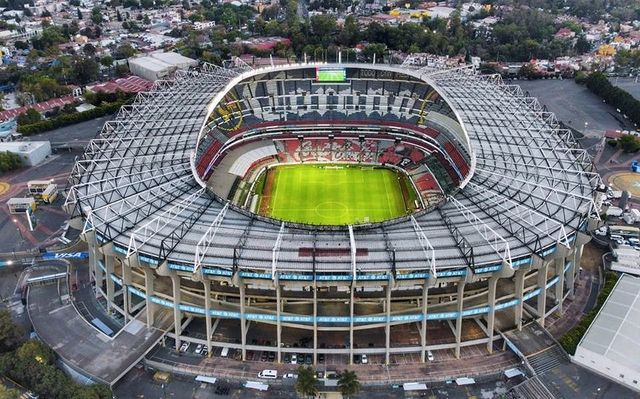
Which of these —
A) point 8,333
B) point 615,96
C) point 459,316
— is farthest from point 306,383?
point 615,96

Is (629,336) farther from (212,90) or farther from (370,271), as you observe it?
(212,90)

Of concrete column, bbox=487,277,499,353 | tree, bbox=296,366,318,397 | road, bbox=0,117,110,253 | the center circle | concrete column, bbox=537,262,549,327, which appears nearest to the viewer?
tree, bbox=296,366,318,397

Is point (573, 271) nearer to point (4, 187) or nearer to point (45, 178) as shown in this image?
point (45, 178)

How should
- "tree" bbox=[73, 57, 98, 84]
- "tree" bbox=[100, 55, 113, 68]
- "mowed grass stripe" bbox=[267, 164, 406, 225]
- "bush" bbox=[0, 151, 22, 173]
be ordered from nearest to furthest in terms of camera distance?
"mowed grass stripe" bbox=[267, 164, 406, 225]
"bush" bbox=[0, 151, 22, 173]
"tree" bbox=[73, 57, 98, 84]
"tree" bbox=[100, 55, 113, 68]

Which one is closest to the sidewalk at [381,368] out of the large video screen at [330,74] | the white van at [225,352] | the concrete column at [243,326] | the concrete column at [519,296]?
the white van at [225,352]

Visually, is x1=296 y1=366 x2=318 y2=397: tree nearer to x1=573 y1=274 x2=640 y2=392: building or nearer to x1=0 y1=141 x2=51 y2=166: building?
x1=573 y1=274 x2=640 y2=392: building

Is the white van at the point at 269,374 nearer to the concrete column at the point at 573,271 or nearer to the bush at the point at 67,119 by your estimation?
the concrete column at the point at 573,271

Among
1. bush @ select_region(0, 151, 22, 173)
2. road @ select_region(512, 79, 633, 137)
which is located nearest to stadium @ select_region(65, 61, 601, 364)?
bush @ select_region(0, 151, 22, 173)
